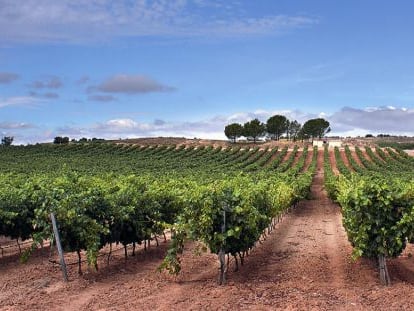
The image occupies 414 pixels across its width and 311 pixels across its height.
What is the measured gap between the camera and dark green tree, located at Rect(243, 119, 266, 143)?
115912 mm

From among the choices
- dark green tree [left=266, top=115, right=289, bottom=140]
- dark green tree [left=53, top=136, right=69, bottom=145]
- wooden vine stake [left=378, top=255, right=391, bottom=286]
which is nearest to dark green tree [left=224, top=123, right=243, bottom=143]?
dark green tree [left=266, top=115, right=289, bottom=140]

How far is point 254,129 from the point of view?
116 meters

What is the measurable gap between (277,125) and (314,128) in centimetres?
1071

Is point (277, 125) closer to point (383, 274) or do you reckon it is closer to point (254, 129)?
point (254, 129)

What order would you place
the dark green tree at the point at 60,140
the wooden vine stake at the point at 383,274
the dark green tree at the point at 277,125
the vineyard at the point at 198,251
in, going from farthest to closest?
the dark green tree at the point at 277,125, the dark green tree at the point at 60,140, the wooden vine stake at the point at 383,274, the vineyard at the point at 198,251

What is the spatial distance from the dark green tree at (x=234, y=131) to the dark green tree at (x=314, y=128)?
20.9 m

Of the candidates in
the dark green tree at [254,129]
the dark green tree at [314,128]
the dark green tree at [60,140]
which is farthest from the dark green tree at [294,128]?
the dark green tree at [60,140]

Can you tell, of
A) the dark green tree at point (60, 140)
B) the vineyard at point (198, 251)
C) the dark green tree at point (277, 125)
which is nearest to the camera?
the vineyard at point (198, 251)

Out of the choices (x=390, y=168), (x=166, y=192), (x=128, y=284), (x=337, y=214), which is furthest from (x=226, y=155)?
(x=128, y=284)

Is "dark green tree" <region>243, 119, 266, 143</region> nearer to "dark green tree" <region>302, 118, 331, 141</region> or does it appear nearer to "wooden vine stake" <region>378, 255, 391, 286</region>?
"dark green tree" <region>302, 118, 331, 141</region>

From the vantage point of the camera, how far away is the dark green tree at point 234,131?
11812 centimetres

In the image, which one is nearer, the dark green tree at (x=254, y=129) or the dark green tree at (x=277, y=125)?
the dark green tree at (x=254, y=129)

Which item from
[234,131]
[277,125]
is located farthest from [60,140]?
[277,125]

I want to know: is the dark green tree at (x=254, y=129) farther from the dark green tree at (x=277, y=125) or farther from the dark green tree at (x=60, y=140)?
the dark green tree at (x=60, y=140)
